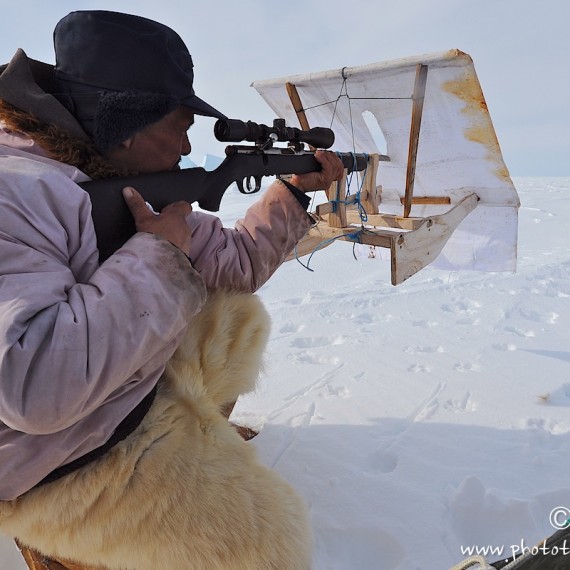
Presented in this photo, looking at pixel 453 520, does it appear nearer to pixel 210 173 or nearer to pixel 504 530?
pixel 504 530

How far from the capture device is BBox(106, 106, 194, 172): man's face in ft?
3.36

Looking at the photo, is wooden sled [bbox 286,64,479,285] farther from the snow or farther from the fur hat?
the fur hat

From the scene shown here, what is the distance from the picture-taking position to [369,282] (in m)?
4.27

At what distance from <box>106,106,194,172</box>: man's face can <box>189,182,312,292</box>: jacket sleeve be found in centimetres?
39

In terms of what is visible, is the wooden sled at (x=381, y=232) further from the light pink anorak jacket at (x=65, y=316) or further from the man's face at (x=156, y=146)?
the light pink anorak jacket at (x=65, y=316)

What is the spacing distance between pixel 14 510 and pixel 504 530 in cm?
137

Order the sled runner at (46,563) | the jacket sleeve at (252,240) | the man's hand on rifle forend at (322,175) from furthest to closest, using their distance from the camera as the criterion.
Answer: the man's hand on rifle forend at (322,175) < the jacket sleeve at (252,240) < the sled runner at (46,563)

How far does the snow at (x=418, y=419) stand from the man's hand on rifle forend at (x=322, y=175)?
102 centimetres

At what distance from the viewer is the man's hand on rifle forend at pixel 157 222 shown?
0.96 metres

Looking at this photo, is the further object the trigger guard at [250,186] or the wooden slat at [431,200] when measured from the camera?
the wooden slat at [431,200]

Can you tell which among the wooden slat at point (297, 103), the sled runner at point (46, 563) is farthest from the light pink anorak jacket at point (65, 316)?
the wooden slat at point (297, 103)

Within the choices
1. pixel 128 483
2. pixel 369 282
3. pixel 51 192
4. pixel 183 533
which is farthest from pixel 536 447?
pixel 369 282

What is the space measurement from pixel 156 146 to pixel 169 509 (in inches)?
32.1

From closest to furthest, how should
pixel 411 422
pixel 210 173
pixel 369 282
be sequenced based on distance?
pixel 210 173 < pixel 411 422 < pixel 369 282
